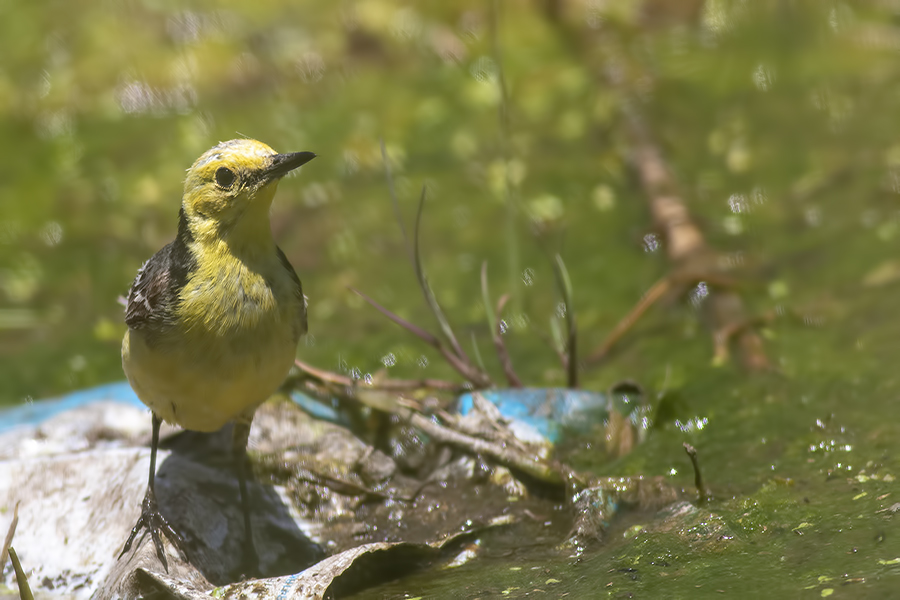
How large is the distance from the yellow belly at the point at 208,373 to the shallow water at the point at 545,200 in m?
0.87

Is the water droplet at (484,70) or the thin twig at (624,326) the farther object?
the water droplet at (484,70)

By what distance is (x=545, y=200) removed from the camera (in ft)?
21.4

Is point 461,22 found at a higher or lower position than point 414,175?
higher

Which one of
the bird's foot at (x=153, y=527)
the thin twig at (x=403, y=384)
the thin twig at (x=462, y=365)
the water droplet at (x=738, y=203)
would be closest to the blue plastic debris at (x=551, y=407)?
the thin twig at (x=462, y=365)

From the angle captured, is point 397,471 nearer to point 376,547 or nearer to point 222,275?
point 376,547

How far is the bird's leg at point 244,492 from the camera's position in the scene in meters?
3.75

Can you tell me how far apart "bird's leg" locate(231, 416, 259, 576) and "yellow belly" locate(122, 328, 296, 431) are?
0.23 meters

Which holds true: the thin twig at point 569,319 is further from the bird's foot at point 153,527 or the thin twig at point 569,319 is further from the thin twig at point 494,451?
the bird's foot at point 153,527

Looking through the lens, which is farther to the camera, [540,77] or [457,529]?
[540,77]

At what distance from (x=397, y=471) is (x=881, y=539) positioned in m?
2.00

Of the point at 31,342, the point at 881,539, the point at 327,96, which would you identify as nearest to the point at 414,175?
the point at 327,96

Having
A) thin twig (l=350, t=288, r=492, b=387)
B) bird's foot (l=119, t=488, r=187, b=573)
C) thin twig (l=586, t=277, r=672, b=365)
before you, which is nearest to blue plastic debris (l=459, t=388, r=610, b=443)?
thin twig (l=350, t=288, r=492, b=387)

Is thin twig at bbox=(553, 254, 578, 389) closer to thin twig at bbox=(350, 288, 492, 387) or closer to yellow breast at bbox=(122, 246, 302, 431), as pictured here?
thin twig at bbox=(350, 288, 492, 387)

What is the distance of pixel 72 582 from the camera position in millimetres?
3648
